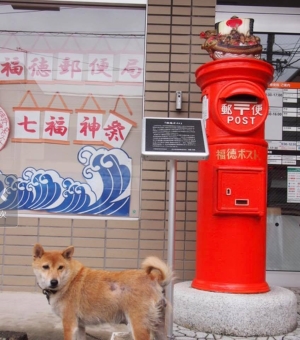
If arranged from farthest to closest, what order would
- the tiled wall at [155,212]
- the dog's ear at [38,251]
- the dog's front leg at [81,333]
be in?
1. the tiled wall at [155,212]
2. the dog's front leg at [81,333]
3. the dog's ear at [38,251]

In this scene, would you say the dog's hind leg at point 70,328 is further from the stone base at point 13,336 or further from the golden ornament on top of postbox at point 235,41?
the golden ornament on top of postbox at point 235,41

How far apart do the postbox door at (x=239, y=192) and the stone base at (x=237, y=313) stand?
81 cm

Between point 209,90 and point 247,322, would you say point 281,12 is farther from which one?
point 247,322

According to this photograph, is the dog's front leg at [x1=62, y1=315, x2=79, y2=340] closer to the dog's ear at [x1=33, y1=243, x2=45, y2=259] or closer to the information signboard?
the dog's ear at [x1=33, y1=243, x2=45, y2=259]

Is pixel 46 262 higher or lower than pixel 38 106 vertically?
lower

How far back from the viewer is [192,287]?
16.4 feet

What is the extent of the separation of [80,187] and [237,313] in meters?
2.83

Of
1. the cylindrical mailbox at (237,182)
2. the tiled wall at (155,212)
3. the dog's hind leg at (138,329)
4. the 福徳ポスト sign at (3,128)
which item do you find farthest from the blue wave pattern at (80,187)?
the dog's hind leg at (138,329)

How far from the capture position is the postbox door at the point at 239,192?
4691 millimetres

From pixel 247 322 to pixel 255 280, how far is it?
438 mm

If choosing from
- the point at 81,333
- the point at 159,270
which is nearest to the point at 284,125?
the point at 159,270

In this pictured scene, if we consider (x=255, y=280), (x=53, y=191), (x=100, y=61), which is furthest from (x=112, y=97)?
(x=255, y=280)

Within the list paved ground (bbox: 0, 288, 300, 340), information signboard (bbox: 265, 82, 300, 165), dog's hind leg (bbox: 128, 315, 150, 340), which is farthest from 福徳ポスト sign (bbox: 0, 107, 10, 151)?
dog's hind leg (bbox: 128, 315, 150, 340)

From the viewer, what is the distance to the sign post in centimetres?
407
